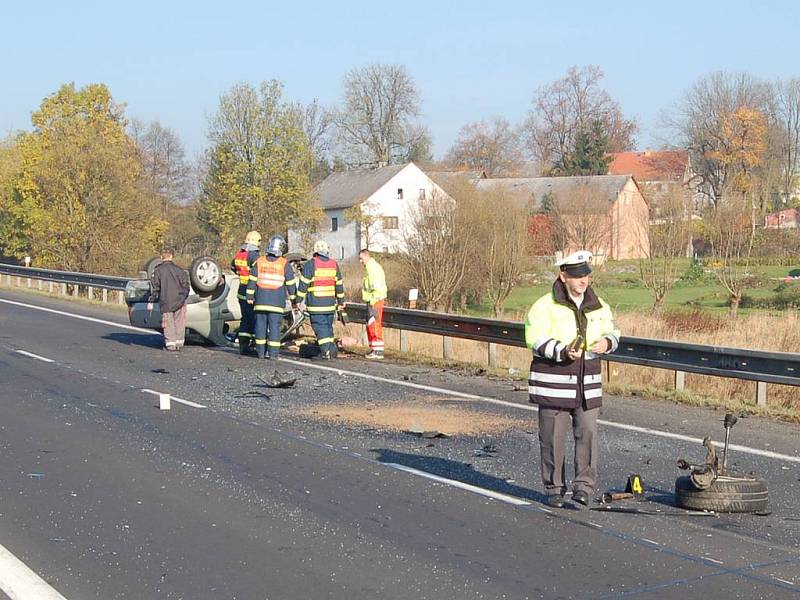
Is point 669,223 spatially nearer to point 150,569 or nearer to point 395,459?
point 395,459

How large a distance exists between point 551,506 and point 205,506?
2.34 meters

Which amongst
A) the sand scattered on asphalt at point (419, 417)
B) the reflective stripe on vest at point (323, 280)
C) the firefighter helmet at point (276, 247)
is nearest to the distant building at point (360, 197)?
the firefighter helmet at point (276, 247)

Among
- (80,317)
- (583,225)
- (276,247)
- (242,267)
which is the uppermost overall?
(583,225)

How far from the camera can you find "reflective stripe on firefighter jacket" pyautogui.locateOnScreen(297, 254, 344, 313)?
16547 millimetres

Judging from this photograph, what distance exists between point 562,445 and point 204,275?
11.2 metres

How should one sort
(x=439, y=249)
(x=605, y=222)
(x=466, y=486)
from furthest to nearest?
(x=605, y=222) → (x=439, y=249) → (x=466, y=486)

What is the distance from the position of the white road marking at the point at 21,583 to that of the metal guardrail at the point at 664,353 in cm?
822

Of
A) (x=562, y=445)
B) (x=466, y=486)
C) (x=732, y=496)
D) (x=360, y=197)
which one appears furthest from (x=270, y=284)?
(x=360, y=197)

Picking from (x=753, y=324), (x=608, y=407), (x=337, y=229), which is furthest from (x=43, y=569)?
(x=337, y=229)

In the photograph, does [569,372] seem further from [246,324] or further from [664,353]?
[246,324]

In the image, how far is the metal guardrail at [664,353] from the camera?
1180 centimetres

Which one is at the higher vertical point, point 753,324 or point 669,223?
point 669,223

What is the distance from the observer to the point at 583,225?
132ft

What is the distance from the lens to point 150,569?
6078 mm
